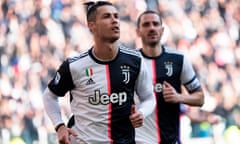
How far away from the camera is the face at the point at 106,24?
3.94 m

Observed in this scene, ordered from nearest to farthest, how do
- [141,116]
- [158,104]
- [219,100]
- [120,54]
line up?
1. [141,116]
2. [120,54]
3. [158,104]
4. [219,100]

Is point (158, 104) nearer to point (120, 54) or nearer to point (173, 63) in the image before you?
point (173, 63)

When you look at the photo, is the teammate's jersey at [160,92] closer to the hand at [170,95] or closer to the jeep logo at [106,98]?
the hand at [170,95]

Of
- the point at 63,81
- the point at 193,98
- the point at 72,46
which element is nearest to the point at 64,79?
the point at 63,81

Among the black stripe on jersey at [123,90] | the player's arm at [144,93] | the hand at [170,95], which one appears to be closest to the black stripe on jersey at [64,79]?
the black stripe on jersey at [123,90]

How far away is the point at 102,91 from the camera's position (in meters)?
3.94

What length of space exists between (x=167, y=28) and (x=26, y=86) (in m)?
2.00

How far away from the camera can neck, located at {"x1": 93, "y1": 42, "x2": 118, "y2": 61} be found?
3998 millimetres

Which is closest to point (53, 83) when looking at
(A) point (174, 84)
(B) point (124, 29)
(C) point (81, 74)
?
(C) point (81, 74)

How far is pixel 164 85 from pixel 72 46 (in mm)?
4006

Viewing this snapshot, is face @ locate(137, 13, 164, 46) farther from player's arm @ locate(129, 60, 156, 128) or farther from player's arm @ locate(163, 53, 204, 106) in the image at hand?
player's arm @ locate(129, 60, 156, 128)

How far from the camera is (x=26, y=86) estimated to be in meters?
8.64

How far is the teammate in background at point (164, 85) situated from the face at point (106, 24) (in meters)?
0.79

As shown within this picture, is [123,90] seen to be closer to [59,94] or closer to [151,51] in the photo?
[59,94]
